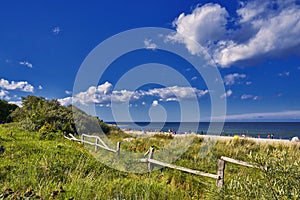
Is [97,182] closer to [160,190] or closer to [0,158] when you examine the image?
[160,190]

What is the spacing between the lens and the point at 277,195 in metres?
1.41

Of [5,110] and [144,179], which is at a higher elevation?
[5,110]

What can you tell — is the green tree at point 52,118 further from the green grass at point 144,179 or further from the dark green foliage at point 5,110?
the green grass at point 144,179

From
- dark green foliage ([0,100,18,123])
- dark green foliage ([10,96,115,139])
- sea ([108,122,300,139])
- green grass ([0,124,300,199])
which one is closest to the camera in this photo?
green grass ([0,124,300,199])

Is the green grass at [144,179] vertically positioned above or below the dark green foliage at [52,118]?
below

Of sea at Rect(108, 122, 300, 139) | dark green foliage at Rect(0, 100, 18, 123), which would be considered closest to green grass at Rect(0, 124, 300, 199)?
sea at Rect(108, 122, 300, 139)

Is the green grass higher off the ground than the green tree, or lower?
lower

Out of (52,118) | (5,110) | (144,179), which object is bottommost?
(144,179)

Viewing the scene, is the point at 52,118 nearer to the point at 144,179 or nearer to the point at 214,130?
the point at 144,179

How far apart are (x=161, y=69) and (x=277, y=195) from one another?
8835mm

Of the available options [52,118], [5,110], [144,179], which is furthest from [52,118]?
[144,179]

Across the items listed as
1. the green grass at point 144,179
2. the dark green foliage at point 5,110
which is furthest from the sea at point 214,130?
the dark green foliage at point 5,110

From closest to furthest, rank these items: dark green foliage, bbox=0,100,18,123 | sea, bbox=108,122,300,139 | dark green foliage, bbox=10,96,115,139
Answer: sea, bbox=108,122,300,139 → dark green foliage, bbox=10,96,115,139 → dark green foliage, bbox=0,100,18,123

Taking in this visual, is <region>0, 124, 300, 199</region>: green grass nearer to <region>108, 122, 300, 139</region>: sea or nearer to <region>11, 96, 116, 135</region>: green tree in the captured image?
<region>108, 122, 300, 139</region>: sea
